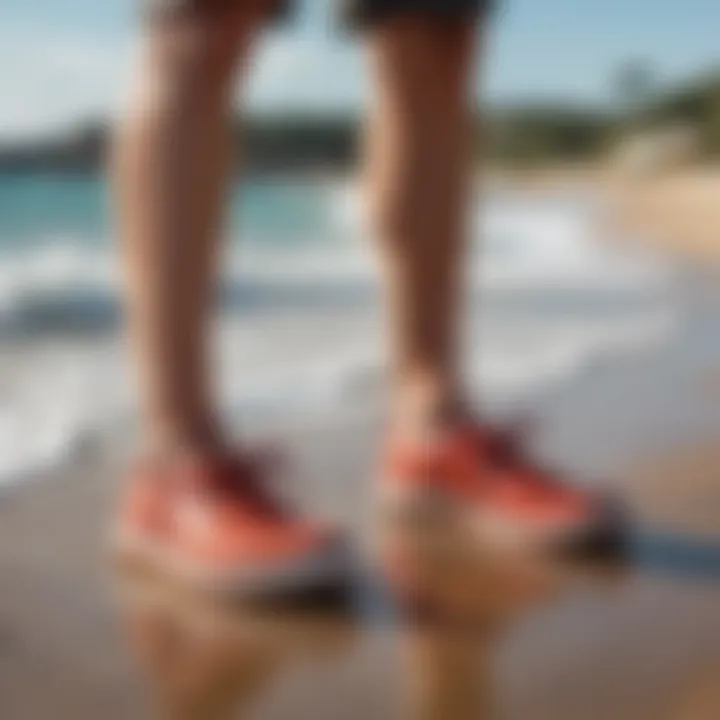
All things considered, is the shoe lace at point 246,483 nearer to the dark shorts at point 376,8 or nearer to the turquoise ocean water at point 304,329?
the turquoise ocean water at point 304,329

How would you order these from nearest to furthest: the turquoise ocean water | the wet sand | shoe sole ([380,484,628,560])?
the wet sand → shoe sole ([380,484,628,560]) → the turquoise ocean water

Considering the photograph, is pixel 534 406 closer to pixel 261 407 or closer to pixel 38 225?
pixel 261 407

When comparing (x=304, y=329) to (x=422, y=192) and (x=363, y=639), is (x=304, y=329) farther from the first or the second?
(x=363, y=639)

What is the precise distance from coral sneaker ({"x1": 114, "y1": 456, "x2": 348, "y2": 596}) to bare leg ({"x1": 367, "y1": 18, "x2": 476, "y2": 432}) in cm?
19

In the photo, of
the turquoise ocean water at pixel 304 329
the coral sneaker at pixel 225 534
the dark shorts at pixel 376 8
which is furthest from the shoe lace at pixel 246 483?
the dark shorts at pixel 376 8

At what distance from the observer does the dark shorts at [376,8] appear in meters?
0.99

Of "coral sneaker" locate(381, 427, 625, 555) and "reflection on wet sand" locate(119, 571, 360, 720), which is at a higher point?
"coral sneaker" locate(381, 427, 625, 555)

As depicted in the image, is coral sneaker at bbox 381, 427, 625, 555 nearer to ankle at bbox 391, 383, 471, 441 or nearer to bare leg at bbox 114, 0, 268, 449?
ankle at bbox 391, 383, 471, 441

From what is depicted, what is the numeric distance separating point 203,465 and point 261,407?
71 centimetres

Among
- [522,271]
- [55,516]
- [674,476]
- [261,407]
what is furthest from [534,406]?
[522,271]

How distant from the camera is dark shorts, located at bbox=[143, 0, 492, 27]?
99cm

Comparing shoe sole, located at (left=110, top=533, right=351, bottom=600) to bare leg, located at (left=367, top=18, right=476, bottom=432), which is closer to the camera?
shoe sole, located at (left=110, top=533, right=351, bottom=600)

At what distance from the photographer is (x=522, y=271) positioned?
3730 millimetres

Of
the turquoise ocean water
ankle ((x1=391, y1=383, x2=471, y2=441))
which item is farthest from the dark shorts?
ankle ((x1=391, y1=383, x2=471, y2=441))
